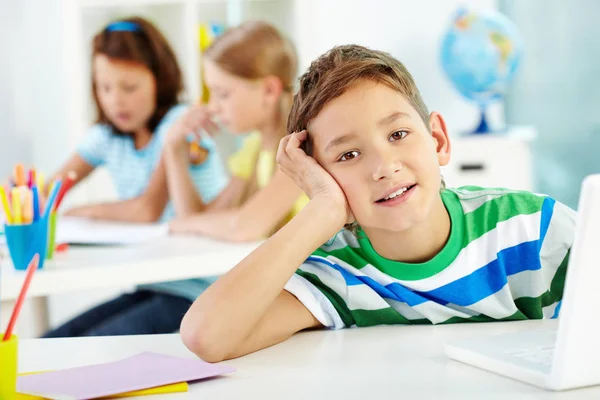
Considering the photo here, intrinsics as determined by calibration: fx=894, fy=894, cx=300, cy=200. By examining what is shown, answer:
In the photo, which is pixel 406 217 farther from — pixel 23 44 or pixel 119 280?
pixel 23 44

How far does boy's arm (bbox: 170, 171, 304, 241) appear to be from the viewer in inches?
Result: 79.6

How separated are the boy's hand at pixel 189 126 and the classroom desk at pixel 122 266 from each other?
1.42ft

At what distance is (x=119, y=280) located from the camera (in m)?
1.79

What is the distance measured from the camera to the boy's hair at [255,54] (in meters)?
2.26

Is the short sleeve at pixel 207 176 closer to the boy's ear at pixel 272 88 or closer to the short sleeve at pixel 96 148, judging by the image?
the short sleeve at pixel 96 148

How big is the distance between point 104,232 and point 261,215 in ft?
1.45

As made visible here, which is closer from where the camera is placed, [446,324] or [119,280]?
[446,324]

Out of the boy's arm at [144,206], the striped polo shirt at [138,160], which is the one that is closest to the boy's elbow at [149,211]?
the boy's arm at [144,206]

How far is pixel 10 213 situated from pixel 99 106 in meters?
0.99

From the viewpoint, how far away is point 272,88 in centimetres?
227

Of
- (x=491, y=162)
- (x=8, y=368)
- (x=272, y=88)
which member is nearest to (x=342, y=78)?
(x=8, y=368)

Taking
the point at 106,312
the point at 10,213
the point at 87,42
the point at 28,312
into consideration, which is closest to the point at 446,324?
the point at 10,213

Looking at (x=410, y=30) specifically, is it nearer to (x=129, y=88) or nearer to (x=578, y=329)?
(x=129, y=88)

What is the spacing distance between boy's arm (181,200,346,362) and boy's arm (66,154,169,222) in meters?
1.38
